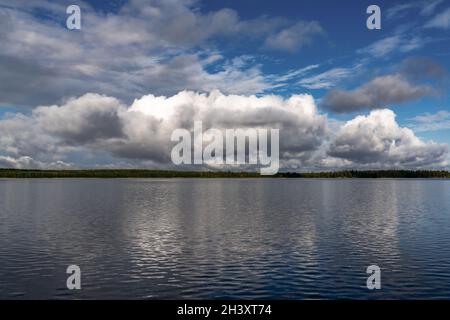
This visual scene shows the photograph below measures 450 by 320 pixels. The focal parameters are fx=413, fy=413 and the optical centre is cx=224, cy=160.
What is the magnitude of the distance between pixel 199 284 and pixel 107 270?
1113cm

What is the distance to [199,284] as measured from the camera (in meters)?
38.0

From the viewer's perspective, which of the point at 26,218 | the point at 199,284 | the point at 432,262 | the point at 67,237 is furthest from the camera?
the point at 26,218

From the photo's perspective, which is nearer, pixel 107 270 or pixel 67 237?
pixel 107 270

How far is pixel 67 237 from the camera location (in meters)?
63.3
